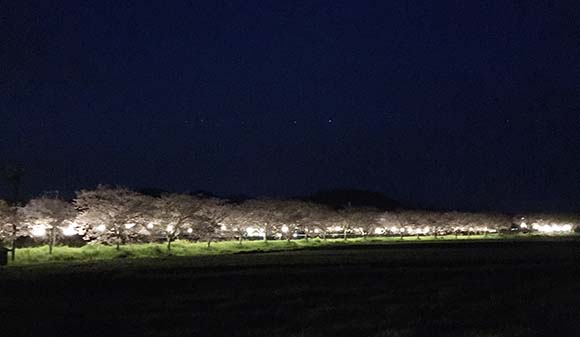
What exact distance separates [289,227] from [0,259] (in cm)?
5743

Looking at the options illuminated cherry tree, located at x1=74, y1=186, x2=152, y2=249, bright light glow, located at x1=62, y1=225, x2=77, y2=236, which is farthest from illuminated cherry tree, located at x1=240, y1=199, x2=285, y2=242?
bright light glow, located at x1=62, y1=225, x2=77, y2=236

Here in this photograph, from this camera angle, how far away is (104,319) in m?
17.3

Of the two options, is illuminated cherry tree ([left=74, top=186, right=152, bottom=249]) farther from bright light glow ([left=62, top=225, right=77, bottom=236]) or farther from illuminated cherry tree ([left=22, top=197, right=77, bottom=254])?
bright light glow ([left=62, top=225, right=77, bottom=236])

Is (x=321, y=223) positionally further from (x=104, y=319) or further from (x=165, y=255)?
(x=104, y=319)

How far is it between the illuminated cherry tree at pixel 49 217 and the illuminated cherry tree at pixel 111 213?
52.5 inches

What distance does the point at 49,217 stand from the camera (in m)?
59.5

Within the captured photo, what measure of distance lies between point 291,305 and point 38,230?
51.0m

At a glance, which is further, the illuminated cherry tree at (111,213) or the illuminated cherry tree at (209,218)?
the illuminated cherry tree at (209,218)

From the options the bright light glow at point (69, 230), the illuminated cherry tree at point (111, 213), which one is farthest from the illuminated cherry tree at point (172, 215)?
the bright light glow at point (69, 230)

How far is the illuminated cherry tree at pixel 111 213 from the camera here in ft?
201

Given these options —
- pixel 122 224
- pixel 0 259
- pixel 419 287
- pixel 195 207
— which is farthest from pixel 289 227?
pixel 419 287

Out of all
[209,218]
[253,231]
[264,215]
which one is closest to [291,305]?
[209,218]

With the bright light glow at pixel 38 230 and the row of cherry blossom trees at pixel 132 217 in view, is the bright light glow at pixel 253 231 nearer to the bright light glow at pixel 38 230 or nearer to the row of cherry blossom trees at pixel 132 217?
the row of cherry blossom trees at pixel 132 217

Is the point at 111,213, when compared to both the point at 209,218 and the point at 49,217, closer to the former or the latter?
the point at 49,217
